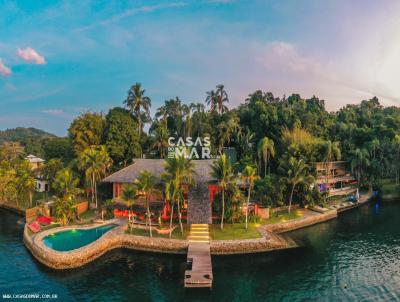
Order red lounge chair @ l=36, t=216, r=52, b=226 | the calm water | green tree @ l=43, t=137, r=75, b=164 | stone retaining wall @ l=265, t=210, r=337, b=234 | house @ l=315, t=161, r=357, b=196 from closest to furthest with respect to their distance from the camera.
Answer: the calm water
red lounge chair @ l=36, t=216, r=52, b=226
stone retaining wall @ l=265, t=210, r=337, b=234
house @ l=315, t=161, r=357, b=196
green tree @ l=43, t=137, r=75, b=164

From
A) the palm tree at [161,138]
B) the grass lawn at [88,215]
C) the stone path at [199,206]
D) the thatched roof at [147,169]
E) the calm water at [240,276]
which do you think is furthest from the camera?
the palm tree at [161,138]

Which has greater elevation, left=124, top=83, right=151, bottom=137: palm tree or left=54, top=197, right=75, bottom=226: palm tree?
left=124, top=83, right=151, bottom=137: palm tree

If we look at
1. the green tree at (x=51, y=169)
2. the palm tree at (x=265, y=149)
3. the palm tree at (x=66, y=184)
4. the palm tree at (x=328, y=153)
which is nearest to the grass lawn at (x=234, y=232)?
the palm tree at (x=66, y=184)

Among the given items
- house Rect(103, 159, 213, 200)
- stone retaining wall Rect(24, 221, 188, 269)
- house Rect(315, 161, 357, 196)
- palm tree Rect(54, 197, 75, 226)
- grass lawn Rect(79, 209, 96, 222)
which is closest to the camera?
stone retaining wall Rect(24, 221, 188, 269)

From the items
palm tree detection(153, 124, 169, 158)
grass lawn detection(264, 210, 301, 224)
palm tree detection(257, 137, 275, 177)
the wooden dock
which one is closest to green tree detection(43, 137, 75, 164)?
palm tree detection(153, 124, 169, 158)

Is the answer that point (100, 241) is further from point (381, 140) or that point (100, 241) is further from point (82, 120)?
point (381, 140)

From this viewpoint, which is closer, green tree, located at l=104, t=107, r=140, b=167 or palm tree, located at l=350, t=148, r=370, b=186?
green tree, located at l=104, t=107, r=140, b=167

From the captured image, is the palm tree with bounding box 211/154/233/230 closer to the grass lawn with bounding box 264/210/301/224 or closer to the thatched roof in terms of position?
the thatched roof

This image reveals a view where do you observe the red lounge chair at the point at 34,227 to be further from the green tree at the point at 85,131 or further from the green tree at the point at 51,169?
the green tree at the point at 85,131
